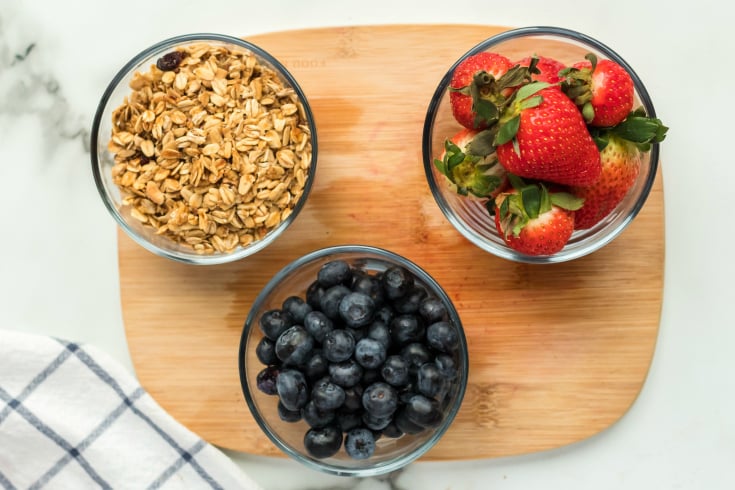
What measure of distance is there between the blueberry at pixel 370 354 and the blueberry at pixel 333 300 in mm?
65

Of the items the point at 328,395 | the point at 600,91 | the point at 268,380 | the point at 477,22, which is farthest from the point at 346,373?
the point at 477,22

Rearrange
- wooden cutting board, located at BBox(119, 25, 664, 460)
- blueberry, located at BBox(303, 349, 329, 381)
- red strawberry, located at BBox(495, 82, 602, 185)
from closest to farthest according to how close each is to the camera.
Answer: red strawberry, located at BBox(495, 82, 602, 185) < blueberry, located at BBox(303, 349, 329, 381) < wooden cutting board, located at BBox(119, 25, 664, 460)

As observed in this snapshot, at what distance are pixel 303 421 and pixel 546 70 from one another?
2.14 feet

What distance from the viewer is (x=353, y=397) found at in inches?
41.0

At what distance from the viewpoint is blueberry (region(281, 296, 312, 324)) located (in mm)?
1094

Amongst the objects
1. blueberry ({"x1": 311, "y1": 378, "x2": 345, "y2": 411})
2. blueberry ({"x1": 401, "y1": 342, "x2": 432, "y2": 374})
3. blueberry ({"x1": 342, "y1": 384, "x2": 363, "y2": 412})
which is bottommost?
blueberry ({"x1": 342, "y1": 384, "x2": 363, "y2": 412})

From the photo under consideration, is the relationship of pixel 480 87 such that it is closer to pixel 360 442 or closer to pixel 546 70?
pixel 546 70

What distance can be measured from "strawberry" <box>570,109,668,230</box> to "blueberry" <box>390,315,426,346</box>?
0.94 feet

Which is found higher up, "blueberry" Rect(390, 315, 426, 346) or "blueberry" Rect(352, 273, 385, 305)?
"blueberry" Rect(352, 273, 385, 305)

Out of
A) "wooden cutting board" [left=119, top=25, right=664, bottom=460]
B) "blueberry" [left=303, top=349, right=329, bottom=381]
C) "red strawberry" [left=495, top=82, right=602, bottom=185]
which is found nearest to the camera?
"red strawberry" [left=495, top=82, right=602, bottom=185]

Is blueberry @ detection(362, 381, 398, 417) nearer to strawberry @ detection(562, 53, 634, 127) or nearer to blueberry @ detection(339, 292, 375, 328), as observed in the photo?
blueberry @ detection(339, 292, 375, 328)

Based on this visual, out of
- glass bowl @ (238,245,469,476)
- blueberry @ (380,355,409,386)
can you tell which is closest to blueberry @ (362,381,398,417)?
blueberry @ (380,355,409,386)

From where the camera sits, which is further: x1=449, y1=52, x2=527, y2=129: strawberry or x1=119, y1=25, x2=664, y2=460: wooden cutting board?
x1=119, y1=25, x2=664, y2=460: wooden cutting board

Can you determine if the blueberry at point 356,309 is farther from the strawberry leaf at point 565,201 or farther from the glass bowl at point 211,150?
the strawberry leaf at point 565,201
